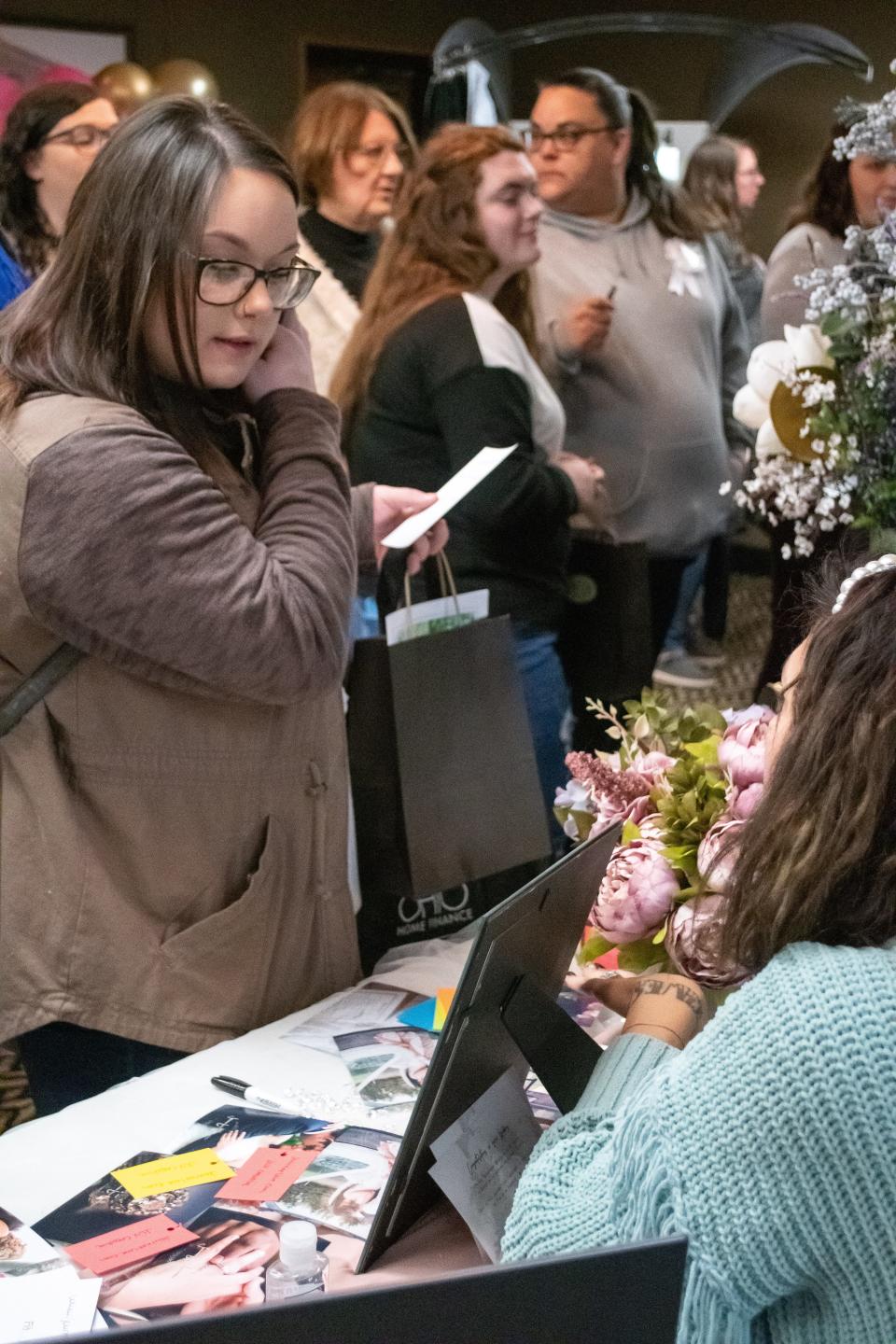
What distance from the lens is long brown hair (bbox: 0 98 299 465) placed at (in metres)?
1.45

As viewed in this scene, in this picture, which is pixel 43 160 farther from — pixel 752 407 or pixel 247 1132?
pixel 247 1132

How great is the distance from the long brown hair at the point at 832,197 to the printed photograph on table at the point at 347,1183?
2.02 m

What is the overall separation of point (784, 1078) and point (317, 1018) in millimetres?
791

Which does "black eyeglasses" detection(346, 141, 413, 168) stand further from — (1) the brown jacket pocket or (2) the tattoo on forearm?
(2) the tattoo on forearm

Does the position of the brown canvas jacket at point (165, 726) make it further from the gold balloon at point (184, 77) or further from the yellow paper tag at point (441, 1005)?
the gold balloon at point (184, 77)

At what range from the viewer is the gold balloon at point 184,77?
4.17 m

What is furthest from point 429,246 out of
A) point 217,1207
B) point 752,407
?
point 217,1207

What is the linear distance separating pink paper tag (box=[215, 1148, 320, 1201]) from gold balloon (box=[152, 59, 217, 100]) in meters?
3.56

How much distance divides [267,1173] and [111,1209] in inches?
5.3

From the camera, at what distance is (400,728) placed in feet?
5.90

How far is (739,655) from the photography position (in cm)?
373

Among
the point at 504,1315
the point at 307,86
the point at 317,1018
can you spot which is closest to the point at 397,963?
the point at 317,1018

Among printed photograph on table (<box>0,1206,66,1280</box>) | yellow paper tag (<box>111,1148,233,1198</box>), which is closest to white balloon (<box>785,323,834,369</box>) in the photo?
yellow paper tag (<box>111,1148,233,1198</box>)

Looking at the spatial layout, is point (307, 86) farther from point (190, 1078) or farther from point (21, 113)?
point (190, 1078)
